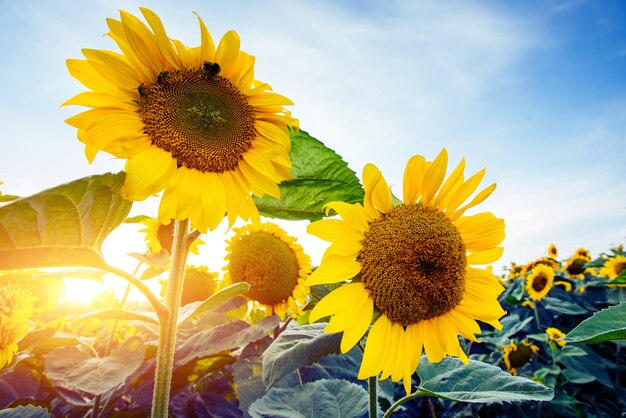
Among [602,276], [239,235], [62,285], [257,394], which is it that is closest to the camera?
[257,394]

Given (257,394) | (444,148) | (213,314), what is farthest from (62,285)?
Result: (444,148)

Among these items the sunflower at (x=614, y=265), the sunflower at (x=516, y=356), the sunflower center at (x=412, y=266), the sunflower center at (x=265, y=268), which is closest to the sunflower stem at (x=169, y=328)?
the sunflower center at (x=412, y=266)

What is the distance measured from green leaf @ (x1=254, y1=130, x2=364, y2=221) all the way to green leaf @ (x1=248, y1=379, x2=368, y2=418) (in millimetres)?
596

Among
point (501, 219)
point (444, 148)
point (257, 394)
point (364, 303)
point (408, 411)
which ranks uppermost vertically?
point (444, 148)

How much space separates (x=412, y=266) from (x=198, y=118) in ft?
2.36

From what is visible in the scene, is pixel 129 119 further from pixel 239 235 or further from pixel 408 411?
pixel 408 411

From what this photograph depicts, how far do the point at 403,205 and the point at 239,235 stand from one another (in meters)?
1.56

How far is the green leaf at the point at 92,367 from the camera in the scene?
4.67 ft

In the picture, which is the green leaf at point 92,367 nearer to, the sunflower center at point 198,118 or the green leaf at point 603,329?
the sunflower center at point 198,118

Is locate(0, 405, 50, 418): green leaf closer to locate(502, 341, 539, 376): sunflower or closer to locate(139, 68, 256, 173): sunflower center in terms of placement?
locate(139, 68, 256, 173): sunflower center

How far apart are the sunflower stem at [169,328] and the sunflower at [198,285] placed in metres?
1.61

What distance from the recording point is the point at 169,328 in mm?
1075

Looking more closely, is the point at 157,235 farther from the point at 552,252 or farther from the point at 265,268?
the point at 552,252

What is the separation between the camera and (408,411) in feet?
8.70
